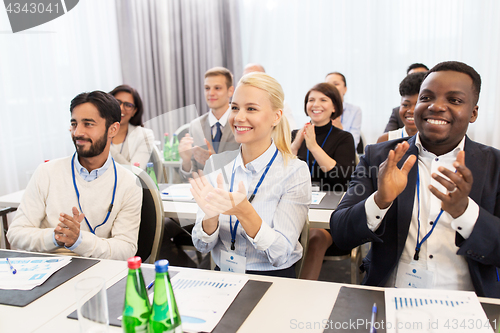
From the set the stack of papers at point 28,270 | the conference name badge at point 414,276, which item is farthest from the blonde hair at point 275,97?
the stack of papers at point 28,270

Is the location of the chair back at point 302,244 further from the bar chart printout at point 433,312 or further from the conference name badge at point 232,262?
the bar chart printout at point 433,312

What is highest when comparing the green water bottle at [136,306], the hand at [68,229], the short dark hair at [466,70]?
the short dark hair at [466,70]

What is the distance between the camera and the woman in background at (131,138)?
1.48 metres

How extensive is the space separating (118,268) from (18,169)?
2.89 metres

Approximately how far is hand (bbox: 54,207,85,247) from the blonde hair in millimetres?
877

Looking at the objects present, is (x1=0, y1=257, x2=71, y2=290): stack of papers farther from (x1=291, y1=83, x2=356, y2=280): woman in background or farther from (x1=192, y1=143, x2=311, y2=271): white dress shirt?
(x1=291, y1=83, x2=356, y2=280): woman in background

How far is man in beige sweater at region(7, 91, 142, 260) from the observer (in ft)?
5.70

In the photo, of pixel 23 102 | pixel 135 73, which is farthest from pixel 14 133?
pixel 135 73

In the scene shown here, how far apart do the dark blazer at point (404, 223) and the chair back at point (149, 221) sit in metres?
0.81

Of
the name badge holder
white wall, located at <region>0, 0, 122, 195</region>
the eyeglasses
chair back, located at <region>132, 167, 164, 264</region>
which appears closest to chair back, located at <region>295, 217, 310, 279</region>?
the name badge holder

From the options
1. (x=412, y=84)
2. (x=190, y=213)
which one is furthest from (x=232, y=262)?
(x=412, y=84)

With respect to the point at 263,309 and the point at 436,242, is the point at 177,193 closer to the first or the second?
the point at 263,309

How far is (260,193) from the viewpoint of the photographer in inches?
62.7

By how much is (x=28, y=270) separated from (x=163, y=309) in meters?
0.82
